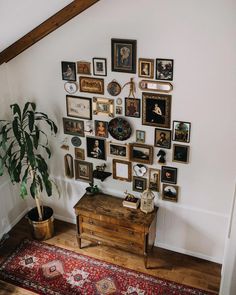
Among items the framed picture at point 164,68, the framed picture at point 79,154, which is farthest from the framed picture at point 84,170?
the framed picture at point 164,68

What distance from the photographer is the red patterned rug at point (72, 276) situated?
4199 mm

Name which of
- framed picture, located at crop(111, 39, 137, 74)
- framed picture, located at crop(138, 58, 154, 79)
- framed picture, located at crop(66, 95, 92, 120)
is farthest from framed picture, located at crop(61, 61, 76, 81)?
framed picture, located at crop(138, 58, 154, 79)

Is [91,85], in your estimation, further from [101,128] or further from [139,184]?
[139,184]

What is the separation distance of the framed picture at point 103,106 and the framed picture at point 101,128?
12 centimetres

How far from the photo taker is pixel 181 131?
13.0 ft

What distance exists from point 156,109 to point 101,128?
2.41 ft

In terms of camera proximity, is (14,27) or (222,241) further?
(222,241)

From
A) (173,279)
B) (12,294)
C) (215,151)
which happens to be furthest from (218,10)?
(12,294)

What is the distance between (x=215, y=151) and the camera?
3920mm

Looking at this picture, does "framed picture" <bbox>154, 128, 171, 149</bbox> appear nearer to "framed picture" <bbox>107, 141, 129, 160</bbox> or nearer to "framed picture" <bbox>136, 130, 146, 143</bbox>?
"framed picture" <bbox>136, 130, 146, 143</bbox>

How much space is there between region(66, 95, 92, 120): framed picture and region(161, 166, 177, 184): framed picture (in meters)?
1.06

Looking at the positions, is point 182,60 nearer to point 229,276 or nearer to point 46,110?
point 46,110

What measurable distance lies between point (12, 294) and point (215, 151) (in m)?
2.75

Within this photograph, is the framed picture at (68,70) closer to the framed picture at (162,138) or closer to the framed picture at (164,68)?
the framed picture at (164,68)
